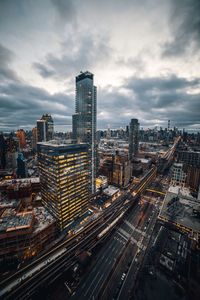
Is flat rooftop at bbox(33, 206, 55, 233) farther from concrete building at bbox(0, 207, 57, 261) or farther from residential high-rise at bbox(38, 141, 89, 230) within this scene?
residential high-rise at bbox(38, 141, 89, 230)

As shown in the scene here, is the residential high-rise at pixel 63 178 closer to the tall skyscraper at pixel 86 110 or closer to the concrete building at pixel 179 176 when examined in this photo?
the tall skyscraper at pixel 86 110

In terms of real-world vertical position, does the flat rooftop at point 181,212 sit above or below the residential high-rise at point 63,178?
below

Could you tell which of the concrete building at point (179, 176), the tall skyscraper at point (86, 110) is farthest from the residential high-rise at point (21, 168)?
the concrete building at point (179, 176)

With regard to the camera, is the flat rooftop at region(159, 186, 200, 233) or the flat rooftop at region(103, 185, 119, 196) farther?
the flat rooftop at region(103, 185, 119, 196)

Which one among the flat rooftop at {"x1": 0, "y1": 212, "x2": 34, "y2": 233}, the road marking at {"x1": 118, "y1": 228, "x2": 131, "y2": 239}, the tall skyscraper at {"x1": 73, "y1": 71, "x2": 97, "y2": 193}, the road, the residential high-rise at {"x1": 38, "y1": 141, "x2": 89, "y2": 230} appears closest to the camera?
the road

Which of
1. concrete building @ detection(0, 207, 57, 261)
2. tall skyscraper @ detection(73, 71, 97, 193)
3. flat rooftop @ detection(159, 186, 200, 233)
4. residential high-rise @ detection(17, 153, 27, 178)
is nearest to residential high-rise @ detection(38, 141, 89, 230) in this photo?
concrete building @ detection(0, 207, 57, 261)

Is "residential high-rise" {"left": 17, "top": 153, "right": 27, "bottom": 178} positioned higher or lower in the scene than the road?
higher
